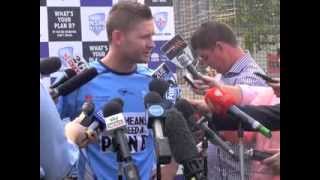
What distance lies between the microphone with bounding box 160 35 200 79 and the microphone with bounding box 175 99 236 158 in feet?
0.56

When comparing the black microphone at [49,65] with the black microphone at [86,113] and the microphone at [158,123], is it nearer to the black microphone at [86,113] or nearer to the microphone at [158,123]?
the black microphone at [86,113]

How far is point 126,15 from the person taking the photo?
3.58 metres

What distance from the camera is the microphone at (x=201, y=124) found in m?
3.61

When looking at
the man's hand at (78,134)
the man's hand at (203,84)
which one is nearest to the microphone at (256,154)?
the man's hand at (203,84)

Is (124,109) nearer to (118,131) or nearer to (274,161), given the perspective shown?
(118,131)

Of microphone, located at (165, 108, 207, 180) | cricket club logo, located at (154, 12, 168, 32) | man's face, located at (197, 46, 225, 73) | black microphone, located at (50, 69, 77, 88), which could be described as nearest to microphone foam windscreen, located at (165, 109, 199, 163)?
microphone, located at (165, 108, 207, 180)

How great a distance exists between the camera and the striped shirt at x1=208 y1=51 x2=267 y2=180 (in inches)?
144

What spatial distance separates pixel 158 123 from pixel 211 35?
0.60 metres

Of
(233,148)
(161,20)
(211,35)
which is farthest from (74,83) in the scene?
(233,148)

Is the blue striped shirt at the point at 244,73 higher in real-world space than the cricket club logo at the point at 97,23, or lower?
lower

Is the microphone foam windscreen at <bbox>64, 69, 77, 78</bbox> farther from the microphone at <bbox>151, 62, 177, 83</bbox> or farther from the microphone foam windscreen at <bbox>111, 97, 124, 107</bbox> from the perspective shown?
the microphone at <bbox>151, 62, 177, 83</bbox>

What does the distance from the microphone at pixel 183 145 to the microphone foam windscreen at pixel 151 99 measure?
9 centimetres
